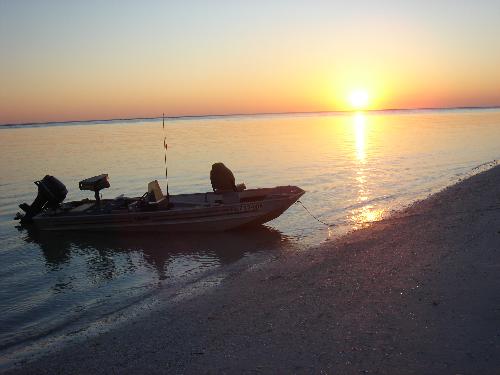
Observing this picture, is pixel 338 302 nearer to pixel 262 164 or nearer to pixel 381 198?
pixel 381 198

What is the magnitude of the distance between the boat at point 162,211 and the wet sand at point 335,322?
18.1ft

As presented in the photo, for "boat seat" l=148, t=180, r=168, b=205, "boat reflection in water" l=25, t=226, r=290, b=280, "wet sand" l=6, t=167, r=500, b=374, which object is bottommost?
"boat reflection in water" l=25, t=226, r=290, b=280

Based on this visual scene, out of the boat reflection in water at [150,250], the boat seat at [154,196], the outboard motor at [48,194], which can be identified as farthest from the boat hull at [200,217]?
the outboard motor at [48,194]

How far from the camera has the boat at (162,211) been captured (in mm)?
18109

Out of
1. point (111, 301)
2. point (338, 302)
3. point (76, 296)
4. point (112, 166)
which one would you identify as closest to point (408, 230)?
point (338, 302)

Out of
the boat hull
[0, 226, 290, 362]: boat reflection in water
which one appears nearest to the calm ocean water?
[0, 226, 290, 362]: boat reflection in water

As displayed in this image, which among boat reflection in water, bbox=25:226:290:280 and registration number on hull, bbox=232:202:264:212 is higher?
registration number on hull, bbox=232:202:264:212

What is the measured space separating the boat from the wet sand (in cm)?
553

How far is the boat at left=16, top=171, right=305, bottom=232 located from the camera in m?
18.1

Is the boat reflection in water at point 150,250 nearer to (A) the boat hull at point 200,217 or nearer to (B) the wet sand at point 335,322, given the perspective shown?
(A) the boat hull at point 200,217

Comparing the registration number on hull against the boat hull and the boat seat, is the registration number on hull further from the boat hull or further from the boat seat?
the boat seat

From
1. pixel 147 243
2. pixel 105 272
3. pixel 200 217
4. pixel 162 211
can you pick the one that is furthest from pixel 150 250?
pixel 105 272

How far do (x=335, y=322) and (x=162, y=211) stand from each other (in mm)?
11552

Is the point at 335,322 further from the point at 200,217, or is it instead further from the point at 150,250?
the point at 200,217
